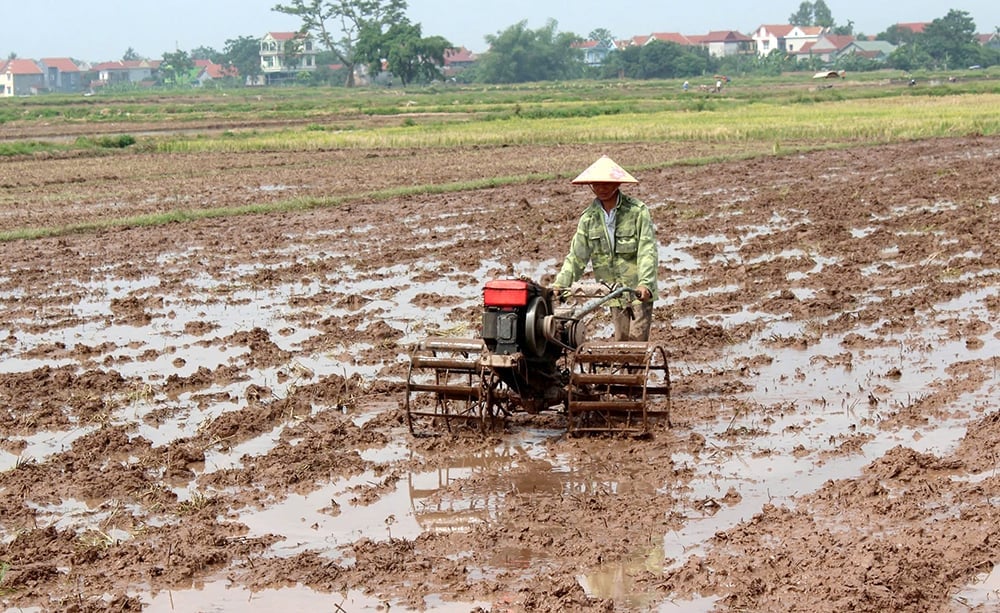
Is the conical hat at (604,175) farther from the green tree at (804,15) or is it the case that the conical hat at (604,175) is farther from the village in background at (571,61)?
the green tree at (804,15)

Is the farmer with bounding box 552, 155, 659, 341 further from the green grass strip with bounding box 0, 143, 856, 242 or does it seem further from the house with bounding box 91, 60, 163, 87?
the house with bounding box 91, 60, 163, 87

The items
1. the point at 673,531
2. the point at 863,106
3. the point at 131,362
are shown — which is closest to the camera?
the point at 673,531

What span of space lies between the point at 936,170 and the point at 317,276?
41.1ft

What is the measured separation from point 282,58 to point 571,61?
115 ft

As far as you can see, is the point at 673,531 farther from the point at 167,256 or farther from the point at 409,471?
the point at 167,256

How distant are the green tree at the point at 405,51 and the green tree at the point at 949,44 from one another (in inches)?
1688

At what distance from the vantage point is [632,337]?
769cm

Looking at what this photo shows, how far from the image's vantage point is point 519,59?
371ft

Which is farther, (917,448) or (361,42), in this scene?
(361,42)

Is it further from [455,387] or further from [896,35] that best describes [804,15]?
[455,387]

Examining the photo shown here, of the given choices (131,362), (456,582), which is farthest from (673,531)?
(131,362)

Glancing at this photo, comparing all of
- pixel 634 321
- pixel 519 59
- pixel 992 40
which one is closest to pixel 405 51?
pixel 519 59

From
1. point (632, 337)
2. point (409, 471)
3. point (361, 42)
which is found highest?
point (361, 42)

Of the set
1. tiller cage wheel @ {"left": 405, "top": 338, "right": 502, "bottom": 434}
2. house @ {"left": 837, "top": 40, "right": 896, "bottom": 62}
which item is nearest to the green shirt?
tiller cage wheel @ {"left": 405, "top": 338, "right": 502, "bottom": 434}
